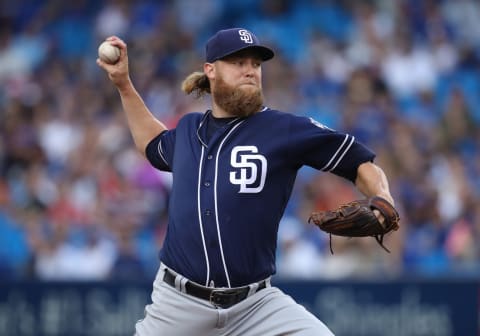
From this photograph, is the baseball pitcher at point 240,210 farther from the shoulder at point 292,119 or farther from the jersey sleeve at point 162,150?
the jersey sleeve at point 162,150

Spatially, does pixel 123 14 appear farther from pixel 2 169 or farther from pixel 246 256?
pixel 246 256

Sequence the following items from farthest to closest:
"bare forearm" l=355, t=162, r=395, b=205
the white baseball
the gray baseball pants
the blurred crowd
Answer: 1. the blurred crowd
2. the white baseball
3. the gray baseball pants
4. "bare forearm" l=355, t=162, r=395, b=205

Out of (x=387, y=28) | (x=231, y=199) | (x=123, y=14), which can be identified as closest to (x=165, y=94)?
A: (x=123, y=14)

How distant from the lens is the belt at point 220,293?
16.1 feet

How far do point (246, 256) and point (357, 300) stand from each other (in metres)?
3.83

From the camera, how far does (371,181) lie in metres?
4.82

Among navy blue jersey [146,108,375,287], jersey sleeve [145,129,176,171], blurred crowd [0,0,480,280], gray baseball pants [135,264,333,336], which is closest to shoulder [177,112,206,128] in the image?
jersey sleeve [145,129,176,171]

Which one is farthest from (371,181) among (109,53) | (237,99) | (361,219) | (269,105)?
(269,105)

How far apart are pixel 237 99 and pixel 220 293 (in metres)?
0.95

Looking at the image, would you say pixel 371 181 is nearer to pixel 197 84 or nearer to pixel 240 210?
pixel 240 210

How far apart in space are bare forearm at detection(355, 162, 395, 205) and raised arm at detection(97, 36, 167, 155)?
1.31 meters

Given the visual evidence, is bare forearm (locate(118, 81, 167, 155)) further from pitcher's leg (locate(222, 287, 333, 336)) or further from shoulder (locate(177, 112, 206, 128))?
pitcher's leg (locate(222, 287, 333, 336))

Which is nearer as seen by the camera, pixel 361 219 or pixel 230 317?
pixel 361 219

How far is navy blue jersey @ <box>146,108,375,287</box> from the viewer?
4.93m
